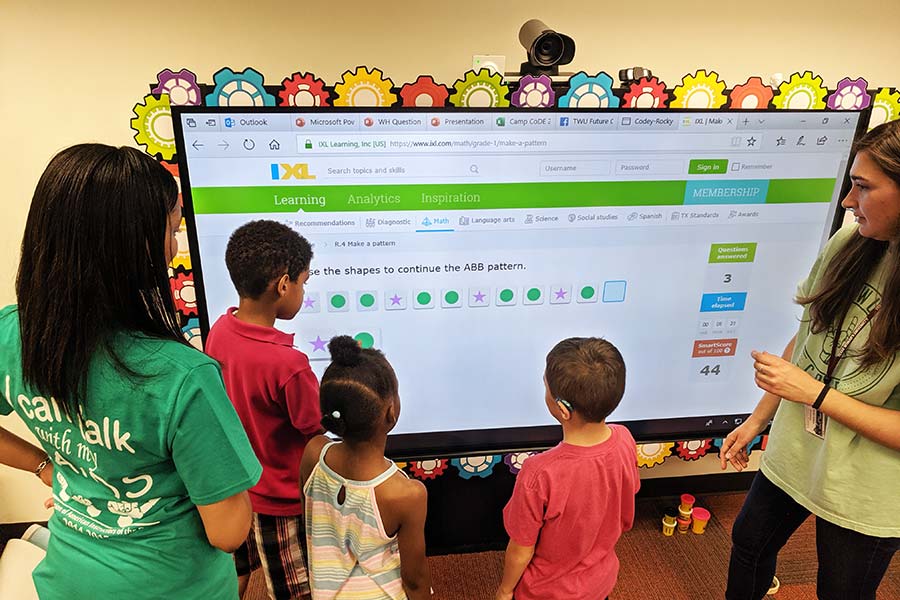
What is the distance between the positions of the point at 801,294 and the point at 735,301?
35 centimetres

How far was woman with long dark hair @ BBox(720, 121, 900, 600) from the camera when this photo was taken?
3.69ft

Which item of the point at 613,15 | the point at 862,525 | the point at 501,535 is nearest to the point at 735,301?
the point at 862,525

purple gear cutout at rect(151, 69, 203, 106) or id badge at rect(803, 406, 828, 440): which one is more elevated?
purple gear cutout at rect(151, 69, 203, 106)

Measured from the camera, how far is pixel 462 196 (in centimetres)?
153

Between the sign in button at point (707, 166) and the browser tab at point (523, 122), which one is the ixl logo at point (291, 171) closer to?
the browser tab at point (523, 122)

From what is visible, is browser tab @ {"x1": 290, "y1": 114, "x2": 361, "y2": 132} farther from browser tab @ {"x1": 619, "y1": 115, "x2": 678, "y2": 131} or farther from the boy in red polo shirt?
browser tab @ {"x1": 619, "y1": 115, "x2": 678, "y2": 131}

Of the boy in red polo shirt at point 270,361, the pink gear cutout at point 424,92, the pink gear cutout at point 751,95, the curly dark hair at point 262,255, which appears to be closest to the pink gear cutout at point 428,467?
the boy in red polo shirt at point 270,361

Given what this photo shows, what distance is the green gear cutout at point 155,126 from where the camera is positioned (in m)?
1.37

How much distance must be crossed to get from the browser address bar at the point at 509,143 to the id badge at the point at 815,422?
0.76 m

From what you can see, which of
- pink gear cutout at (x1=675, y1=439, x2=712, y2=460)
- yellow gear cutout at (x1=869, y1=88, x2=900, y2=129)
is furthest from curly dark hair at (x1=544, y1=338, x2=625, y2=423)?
yellow gear cutout at (x1=869, y1=88, x2=900, y2=129)

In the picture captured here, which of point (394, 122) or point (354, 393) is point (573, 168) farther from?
point (354, 393)

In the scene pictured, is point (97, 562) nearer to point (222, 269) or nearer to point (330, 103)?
point (222, 269)

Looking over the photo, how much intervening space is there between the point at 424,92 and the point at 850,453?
135cm

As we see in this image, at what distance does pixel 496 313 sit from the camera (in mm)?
1652
